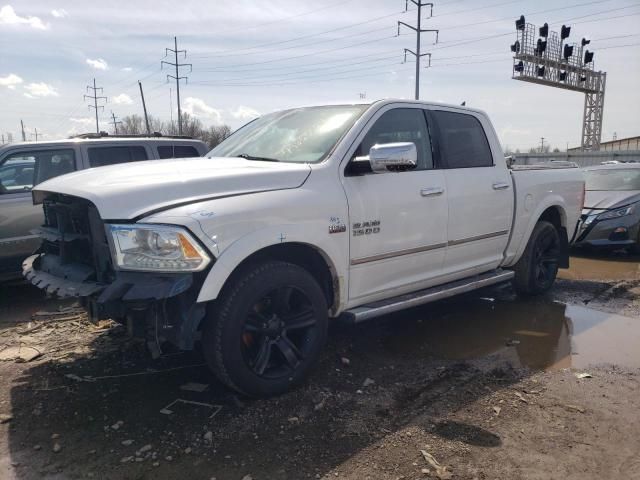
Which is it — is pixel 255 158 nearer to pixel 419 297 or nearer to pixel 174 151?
pixel 419 297

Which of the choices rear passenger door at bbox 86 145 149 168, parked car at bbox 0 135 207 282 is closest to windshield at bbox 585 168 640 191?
rear passenger door at bbox 86 145 149 168

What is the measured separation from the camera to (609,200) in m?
9.02

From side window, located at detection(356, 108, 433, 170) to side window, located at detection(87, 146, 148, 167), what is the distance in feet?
13.2

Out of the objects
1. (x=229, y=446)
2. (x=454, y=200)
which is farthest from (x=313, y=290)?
(x=454, y=200)

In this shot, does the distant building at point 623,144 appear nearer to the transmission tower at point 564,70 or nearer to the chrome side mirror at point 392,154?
the transmission tower at point 564,70

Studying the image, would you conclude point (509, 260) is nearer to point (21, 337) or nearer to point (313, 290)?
point (313, 290)

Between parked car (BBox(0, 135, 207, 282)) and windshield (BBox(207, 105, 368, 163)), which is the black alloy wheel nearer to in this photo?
windshield (BBox(207, 105, 368, 163))

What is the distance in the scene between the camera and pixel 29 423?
3330 mm

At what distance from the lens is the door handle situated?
4356 millimetres

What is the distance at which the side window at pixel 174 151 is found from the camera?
24.4ft

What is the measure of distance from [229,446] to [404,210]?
214 cm

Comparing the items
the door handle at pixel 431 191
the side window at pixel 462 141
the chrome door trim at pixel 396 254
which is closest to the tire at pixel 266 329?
the chrome door trim at pixel 396 254

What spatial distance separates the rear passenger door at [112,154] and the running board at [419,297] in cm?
433

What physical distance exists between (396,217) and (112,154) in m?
4.37
